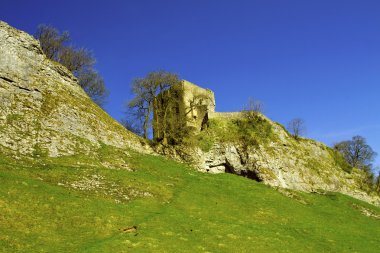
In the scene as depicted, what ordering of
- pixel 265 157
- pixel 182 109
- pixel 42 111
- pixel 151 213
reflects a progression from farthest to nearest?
pixel 182 109
pixel 265 157
pixel 42 111
pixel 151 213

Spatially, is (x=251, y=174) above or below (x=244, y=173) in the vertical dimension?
below

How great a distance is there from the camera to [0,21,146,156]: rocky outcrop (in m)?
45.1

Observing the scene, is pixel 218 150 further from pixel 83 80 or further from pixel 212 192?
pixel 83 80

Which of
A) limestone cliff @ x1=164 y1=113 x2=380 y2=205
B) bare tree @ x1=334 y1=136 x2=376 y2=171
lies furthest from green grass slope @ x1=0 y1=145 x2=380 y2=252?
bare tree @ x1=334 y1=136 x2=376 y2=171

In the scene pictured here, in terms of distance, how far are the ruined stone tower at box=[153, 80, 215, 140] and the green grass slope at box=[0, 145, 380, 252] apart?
14081 millimetres

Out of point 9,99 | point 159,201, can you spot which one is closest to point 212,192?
point 159,201

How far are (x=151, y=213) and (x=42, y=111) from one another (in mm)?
23789

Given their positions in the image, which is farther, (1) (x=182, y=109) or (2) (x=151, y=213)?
(1) (x=182, y=109)

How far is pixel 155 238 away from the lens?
97.5 feet

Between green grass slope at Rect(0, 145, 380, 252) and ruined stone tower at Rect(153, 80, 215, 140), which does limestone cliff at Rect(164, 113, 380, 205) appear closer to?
ruined stone tower at Rect(153, 80, 215, 140)

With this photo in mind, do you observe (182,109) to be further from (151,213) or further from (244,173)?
(151,213)

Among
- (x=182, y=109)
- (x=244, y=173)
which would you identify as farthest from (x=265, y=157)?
(x=182, y=109)

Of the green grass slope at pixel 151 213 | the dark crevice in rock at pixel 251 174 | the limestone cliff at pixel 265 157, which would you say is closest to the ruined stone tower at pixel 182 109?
the limestone cliff at pixel 265 157

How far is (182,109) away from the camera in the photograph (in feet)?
238
